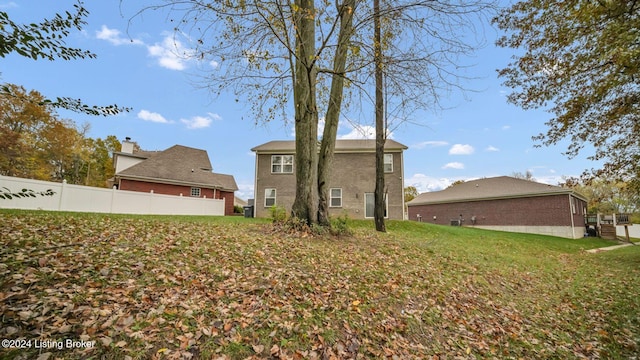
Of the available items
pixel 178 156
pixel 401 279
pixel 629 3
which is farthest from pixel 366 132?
pixel 178 156

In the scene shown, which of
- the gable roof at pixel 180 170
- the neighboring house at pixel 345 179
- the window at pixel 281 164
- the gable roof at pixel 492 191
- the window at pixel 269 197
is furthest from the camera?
the gable roof at pixel 492 191

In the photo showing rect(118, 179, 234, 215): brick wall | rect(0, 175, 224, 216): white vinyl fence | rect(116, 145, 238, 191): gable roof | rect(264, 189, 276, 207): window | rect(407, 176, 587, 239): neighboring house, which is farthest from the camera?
rect(407, 176, 587, 239): neighboring house

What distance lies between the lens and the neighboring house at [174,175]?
19.5 metres

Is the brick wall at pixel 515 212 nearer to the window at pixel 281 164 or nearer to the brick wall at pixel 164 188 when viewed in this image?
the window at pixel 281 164

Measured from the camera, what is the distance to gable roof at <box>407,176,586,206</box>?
21500 mm

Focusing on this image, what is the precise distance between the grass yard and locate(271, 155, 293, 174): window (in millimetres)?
12375

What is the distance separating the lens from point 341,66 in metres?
7.19

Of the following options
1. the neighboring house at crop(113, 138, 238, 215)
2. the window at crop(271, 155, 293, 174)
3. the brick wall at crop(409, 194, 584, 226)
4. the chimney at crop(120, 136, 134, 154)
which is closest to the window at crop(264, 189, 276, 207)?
the window at crop(271, 155, 293, 174)

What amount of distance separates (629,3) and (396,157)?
12.3 metres

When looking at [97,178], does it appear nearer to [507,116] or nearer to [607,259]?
[507,116]

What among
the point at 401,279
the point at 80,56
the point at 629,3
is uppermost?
the point at 629,3

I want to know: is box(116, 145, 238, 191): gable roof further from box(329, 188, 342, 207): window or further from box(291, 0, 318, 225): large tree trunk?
box(291, 0, 318, 225): large tree trunk

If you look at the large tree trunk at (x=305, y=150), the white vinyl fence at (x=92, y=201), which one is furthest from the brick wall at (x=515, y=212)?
the white vinyl fence at (x=92, y=201)

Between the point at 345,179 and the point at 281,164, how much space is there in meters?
4.54
